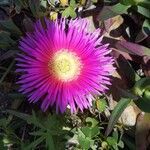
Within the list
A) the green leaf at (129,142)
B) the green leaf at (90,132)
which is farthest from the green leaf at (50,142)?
the green leaf at (129,142)

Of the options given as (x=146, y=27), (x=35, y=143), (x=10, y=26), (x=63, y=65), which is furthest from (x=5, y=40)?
(x=146, y=27)

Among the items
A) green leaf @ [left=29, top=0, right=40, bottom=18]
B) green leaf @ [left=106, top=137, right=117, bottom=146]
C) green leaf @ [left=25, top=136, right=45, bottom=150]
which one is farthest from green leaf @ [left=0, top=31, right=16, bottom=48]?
green leaf @ [left=106, top=137, right=117, bottom=146]

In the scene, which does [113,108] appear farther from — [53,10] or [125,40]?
[53,10]

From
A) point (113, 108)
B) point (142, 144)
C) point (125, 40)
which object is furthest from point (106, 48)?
point (142, 144)

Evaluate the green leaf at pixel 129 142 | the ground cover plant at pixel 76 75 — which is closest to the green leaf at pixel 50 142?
the ground cover plant at pixel 76 75

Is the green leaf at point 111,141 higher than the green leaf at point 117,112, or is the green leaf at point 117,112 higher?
the green leaf at point 117,112

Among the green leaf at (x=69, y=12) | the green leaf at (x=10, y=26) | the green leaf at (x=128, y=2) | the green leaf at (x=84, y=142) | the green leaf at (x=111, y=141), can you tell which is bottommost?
the green leaf at (x=111, y=141)

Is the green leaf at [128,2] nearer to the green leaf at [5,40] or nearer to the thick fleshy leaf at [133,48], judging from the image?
the thick fleshy leaf at [133,48]

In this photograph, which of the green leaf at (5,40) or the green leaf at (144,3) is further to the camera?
the green leaf at (5,40)
